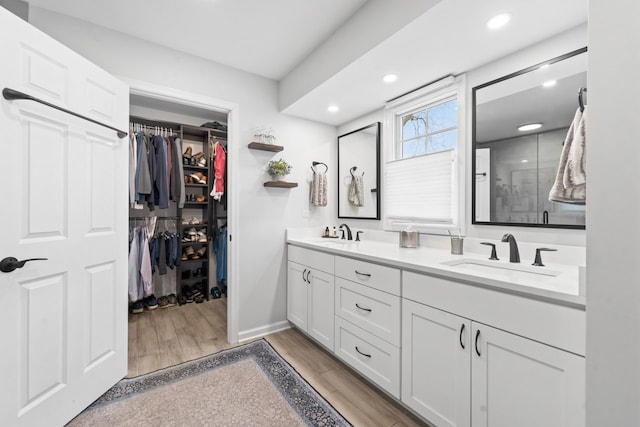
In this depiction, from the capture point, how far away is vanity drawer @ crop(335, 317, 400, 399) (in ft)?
5.24

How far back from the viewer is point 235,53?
2291mm

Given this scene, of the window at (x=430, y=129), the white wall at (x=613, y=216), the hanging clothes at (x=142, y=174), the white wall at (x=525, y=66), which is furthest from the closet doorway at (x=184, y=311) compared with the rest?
the white wall at (x=613, y=216)

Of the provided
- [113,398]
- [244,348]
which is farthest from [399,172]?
[113,398]

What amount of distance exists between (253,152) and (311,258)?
1.14 m

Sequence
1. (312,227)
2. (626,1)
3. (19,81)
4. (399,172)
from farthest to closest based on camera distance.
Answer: (312,227)
(399,172)
(19,81)
(626,1)

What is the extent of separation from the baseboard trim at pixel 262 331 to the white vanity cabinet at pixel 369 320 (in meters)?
0.87

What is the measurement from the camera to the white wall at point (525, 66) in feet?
4.78

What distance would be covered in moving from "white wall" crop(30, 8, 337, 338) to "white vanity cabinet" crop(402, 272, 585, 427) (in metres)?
1.50

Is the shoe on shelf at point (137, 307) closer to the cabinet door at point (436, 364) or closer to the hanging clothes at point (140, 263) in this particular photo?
the hanging clothes at point (140, 263)

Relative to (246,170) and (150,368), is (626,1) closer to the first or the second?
(246,170)

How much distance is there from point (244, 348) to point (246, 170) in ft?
5.19

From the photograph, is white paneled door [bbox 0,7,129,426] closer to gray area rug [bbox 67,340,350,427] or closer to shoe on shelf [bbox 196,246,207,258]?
gray area rug [bbox 67,340,350,427]

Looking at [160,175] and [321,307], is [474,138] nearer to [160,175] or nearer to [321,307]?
[321,307]

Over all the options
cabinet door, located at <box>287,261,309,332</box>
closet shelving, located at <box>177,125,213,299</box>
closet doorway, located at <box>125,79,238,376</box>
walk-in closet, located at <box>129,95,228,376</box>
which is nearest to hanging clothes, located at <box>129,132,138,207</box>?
walk-in closet, located at <box>129,95,228,376</box>
